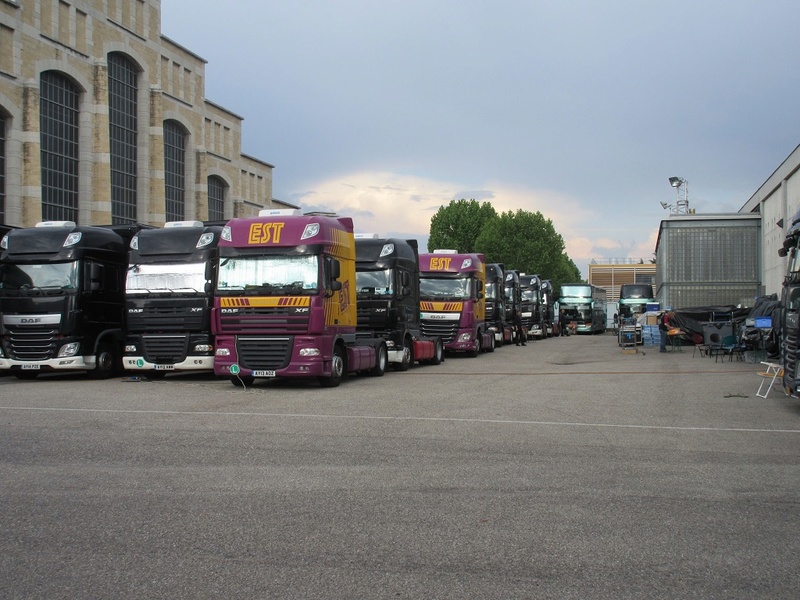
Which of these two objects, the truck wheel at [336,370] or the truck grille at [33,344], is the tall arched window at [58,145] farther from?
the truck wheel at [336,370]

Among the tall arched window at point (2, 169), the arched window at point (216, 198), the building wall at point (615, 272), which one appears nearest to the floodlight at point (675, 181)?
the arched window at point (216, 198)

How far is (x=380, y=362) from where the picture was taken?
20500 millimetres

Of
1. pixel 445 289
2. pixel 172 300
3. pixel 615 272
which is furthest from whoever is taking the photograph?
pixel 615 272

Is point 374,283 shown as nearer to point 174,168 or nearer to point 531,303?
point 531,303

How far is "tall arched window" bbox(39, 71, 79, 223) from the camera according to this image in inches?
1790

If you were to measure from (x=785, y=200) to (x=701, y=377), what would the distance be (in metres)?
20.4

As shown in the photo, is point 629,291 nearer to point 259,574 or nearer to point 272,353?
point 272,353

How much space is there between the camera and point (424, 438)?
9.96m

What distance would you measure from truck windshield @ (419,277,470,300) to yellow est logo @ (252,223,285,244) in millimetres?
12511

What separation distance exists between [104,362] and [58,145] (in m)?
30.5

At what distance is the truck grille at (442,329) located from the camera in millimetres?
28781

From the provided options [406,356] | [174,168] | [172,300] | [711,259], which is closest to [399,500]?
[172,300]

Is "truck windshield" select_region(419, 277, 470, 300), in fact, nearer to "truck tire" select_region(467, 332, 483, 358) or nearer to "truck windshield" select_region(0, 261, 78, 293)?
"truck tire" select_region(467, 332, 483, 358)

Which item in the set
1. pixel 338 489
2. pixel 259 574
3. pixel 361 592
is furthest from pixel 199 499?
pixel 361 592
